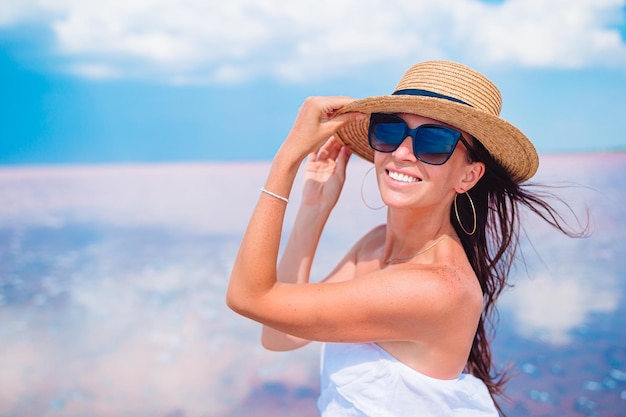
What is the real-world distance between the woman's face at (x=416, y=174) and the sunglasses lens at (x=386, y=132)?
0.08ft

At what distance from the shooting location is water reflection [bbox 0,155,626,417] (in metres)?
4.94

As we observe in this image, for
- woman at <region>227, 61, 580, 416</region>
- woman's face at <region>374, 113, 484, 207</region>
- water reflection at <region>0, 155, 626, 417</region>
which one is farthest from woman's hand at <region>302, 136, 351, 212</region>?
water reflection at <region>0, 155, 626, 417</region>

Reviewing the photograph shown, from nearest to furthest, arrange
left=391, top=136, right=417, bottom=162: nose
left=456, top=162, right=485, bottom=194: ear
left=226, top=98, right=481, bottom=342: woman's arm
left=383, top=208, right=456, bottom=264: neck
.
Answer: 1. left=226, top=98, right=481, bottom=342: woman's arm
2. left=391, top=136, right=417, bottom=162: nose
3. left=456, top=162, right=485, bottom=194: ear
4. left=383, top=208, right=456, bottom=264: neck

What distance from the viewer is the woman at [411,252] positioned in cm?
181

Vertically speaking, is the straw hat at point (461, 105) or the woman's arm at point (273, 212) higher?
the straw hat at point (461, 105)

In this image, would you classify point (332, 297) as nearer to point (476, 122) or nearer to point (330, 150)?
point (476, 122)

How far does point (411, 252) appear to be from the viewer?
2.26 m

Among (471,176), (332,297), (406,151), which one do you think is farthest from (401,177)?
(332,297)

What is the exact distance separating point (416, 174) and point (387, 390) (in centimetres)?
74

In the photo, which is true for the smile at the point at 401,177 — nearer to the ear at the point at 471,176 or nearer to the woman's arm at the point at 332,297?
the ear at the point at 471,176

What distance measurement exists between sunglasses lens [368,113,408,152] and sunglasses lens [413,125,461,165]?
0.21 ft

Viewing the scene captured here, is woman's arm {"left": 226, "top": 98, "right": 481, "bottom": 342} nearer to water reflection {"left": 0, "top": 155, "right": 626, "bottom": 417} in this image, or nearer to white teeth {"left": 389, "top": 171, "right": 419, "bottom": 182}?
white teeth {"left": 389, "top": 171, "right": 419, "bottom": 182}

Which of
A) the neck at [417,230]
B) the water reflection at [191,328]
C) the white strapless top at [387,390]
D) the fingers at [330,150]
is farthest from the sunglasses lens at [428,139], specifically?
the water reflection at [191,328]

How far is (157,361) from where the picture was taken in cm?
558
